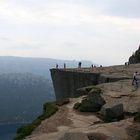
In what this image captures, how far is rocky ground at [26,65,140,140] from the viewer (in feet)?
81.7

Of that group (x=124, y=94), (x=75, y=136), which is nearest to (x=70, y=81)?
(x=124, y=94)

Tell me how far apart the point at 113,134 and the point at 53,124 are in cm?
518

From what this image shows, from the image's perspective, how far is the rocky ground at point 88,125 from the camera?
24889 mm


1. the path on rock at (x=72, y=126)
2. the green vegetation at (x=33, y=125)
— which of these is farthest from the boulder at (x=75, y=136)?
→ the green vegetation at (x=33, y=125)

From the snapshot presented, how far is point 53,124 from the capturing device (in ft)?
95.8

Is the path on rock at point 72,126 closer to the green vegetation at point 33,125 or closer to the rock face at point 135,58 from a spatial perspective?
the green vegetation at point 33,125

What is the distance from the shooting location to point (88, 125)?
29188mm

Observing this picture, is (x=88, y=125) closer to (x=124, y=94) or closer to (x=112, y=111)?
(x=112, y=111)

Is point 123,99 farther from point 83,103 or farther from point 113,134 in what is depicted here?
point 113,134

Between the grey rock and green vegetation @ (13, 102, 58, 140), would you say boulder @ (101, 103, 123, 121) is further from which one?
green vegetation @ (13, 102, 58, 140)

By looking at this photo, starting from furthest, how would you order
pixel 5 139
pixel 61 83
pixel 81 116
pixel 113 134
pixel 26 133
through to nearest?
1. pixel 5 139
2. pixel 61 83
3. pixel 81 116
4. pixel 26 133
5. pixel 113 134

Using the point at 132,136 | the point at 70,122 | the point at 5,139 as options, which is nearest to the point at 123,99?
the point at 70,122

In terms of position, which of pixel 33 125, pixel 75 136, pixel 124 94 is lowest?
pixel 33 125

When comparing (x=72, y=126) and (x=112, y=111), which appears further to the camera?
(x=112, y=111)
